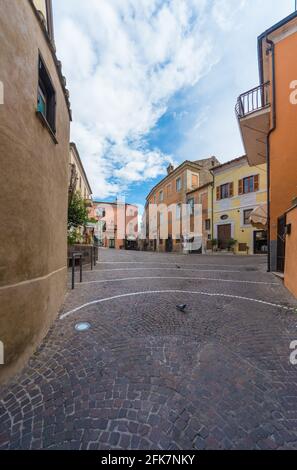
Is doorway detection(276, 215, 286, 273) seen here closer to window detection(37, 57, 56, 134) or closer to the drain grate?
the drain grate

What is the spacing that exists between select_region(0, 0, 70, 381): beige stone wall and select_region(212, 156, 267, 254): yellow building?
16.9 m

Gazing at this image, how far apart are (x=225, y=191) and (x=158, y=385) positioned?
2086 cm

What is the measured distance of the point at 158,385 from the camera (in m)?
2.36

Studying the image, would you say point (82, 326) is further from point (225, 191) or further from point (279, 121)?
point (225, 191)

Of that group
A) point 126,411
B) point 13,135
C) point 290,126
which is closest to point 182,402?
point 126,411

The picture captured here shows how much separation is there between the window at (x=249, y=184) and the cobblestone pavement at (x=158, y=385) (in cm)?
1590

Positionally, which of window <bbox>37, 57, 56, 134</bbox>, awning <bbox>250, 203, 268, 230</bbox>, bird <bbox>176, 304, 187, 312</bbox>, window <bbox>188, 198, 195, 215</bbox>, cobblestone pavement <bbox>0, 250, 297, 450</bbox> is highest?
window <bbox>188, 198, 195, 215</bbox>

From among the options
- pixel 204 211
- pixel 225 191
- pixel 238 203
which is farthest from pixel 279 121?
pixel 204 211

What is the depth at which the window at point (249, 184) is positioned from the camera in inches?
709

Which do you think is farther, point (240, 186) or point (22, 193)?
point (240, 186)

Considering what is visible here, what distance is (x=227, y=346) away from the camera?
3.16 metres

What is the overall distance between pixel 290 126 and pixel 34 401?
11275mm

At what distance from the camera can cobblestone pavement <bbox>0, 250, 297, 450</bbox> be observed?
5.88 feet

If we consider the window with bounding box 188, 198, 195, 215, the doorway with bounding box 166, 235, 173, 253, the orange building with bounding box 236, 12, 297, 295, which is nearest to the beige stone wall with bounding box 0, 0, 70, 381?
the orange building with bounding box 236, 12, 297, 295
